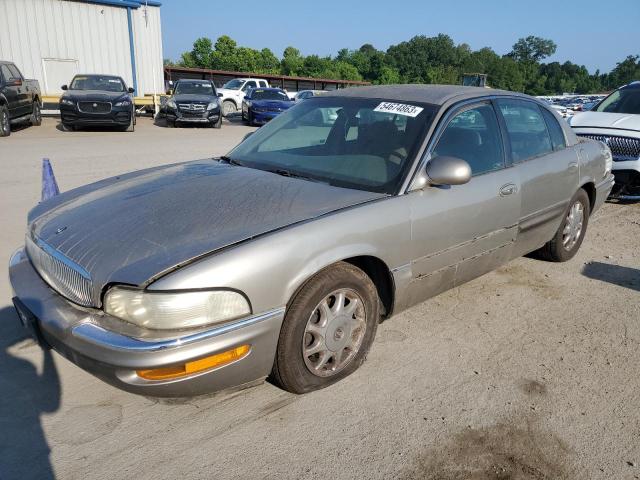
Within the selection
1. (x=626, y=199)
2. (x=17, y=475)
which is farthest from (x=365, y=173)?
(x=626, y=199)

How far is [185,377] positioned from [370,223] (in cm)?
123

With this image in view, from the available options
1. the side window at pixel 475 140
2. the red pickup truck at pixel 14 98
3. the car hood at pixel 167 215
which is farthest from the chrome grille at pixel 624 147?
the red pickup truck at pixel 14 98

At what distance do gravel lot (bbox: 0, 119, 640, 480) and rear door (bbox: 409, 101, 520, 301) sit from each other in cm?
42

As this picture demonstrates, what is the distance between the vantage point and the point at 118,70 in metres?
21.5

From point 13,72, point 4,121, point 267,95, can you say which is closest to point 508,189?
point 4,121

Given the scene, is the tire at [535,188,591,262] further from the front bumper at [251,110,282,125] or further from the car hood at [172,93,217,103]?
the front bumper at [251,110,282,125]

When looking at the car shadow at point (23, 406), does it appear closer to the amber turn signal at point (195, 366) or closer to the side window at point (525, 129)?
the amber turn signal at point (195, 366)

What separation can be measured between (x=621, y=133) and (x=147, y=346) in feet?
24.5

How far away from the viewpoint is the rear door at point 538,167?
3.91 m

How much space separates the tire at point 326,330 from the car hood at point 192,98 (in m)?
15.4

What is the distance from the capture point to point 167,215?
2.66 metres

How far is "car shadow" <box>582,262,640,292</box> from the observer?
4.50 meters

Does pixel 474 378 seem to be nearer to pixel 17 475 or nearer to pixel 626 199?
pixel 17 475

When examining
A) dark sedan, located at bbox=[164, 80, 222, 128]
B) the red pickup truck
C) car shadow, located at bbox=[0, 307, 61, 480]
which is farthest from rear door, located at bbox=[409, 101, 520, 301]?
dark sedan, located at bbox=[164, 80, 222, 128]
